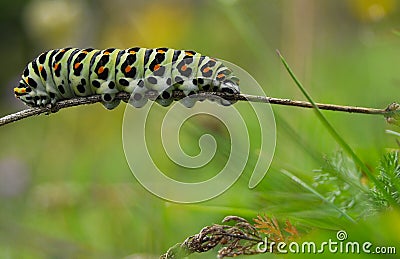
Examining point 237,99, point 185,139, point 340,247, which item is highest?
point 185,139

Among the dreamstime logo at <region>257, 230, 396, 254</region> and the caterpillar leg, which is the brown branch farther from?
the dreamstime logo at <region>257, 230, 396, 254</region>

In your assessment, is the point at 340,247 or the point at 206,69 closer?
the point at 340,247

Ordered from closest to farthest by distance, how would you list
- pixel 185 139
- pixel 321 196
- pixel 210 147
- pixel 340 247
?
pixel 340 247, pixel 321 196, pixel 210 147, pixel 185 139

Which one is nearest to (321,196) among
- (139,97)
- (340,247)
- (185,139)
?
(340,247)

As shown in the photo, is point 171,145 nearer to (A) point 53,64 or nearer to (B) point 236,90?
(A) point 53,64

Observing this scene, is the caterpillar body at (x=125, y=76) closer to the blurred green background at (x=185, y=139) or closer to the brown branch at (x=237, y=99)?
the brown branch at (x=237, y=99)

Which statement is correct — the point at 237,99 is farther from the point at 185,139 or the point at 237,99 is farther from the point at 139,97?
the point at 185,139

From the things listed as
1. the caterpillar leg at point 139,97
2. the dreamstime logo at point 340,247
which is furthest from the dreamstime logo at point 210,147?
the dreamstime logo at point 340,247
